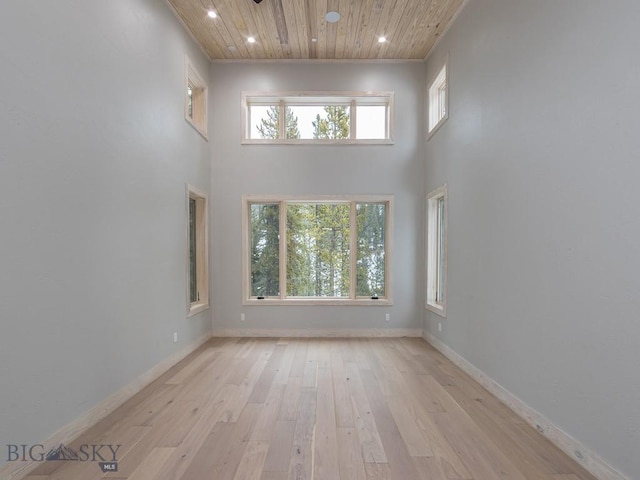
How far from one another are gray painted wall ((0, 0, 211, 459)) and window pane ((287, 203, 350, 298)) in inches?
79.8

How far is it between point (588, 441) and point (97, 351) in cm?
344

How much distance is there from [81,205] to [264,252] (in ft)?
10.3

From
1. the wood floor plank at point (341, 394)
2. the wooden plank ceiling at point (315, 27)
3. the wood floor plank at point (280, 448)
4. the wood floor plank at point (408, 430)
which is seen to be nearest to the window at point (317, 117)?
the wooden plank ceiling at point (315, 27)

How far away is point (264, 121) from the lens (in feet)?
17.9

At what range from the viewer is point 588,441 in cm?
207

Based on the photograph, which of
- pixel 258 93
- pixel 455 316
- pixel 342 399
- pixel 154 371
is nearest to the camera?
pixel 342 399

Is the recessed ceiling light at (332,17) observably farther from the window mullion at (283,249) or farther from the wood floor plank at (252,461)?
the wood floor plank at (252,461)

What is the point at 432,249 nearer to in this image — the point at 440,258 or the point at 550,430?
the point at 440,258

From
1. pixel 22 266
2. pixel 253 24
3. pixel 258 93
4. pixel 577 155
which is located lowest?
pixel 22 266

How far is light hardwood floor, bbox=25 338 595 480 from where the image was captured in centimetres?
203

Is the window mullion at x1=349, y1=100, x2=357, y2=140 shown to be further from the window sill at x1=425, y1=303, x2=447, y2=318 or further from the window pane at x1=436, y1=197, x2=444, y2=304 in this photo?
the window sill at x1=425, y1=303, x2=447, y2=318

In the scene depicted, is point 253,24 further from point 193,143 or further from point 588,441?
point 588,441

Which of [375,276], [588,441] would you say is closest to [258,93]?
[375,276]

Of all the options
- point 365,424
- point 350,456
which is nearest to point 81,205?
point 350,456
